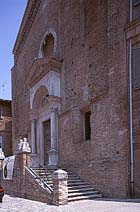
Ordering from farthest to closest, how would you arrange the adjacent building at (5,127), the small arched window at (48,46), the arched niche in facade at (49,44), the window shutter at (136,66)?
the adjacent building at (5,127) < the small arched window at (48,46) < the arched niche in facade at (49,44) < the window shutter at (136,66)

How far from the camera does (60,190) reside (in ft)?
41.2

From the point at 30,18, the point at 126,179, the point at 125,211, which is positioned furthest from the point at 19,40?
the point at 125,211

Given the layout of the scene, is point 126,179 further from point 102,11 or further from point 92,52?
point 102,11

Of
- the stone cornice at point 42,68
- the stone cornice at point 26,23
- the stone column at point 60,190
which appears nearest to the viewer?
the stone column at point 60,190

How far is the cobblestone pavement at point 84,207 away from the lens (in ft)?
35.0

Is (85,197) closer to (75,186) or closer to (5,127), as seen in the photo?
(75,186)

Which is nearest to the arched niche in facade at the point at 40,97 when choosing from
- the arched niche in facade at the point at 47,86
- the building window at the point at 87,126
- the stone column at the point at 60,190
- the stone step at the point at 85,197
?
the arched niche in facade at the point at 47,86

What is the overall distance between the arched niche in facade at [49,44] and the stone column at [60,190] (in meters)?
9.52

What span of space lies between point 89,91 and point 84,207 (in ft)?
20.4

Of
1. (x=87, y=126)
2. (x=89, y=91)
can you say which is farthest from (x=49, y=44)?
(x=87, y=126)

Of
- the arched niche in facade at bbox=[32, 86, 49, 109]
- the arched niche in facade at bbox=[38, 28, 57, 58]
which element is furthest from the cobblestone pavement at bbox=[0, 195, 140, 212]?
the arched niche in facade at bbox=[38, 28, 57, 58]

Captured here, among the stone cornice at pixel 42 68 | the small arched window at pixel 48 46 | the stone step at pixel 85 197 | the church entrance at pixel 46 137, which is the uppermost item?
the small arched window at pixel 48 46

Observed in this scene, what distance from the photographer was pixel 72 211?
1082cm

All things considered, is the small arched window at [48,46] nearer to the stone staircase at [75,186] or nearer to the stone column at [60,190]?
the stone staircase at [75,186]
